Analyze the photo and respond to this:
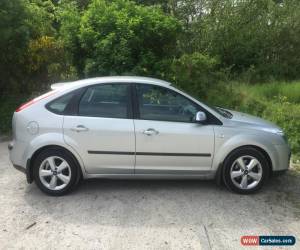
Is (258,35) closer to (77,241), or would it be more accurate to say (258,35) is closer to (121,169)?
(121,169)

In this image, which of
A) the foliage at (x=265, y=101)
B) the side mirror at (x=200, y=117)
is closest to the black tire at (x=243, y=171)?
the side mirror at (x=200, y=117)

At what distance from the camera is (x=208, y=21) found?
12078 mm

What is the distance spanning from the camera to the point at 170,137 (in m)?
5.29

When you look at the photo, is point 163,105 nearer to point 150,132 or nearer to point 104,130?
point 150,132

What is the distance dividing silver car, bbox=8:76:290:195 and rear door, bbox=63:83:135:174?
Answer: 0.5 inches

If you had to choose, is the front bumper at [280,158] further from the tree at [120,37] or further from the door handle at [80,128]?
the tree at [120,37]

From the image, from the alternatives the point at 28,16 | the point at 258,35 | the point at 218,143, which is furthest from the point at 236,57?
the point at 218,143

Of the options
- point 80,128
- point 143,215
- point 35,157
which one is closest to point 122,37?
point 80,128

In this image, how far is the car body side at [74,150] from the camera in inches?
209

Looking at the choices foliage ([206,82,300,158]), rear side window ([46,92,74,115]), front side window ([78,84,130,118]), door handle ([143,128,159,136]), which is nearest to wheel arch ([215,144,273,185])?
door handle ([143,128,159,136])

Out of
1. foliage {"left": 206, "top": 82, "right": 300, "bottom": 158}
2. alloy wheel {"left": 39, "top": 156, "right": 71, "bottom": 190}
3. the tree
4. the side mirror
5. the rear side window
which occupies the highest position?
the tree

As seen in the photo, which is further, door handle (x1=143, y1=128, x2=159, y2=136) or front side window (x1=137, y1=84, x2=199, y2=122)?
front side window (x1=137, y1=84, x2=199, y2=122)

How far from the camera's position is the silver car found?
5301mm

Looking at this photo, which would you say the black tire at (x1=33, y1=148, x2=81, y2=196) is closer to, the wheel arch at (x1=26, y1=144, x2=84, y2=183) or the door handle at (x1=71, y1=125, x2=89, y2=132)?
the wheel arch at (x1=26, y1=144, x2=84, y2=183)
